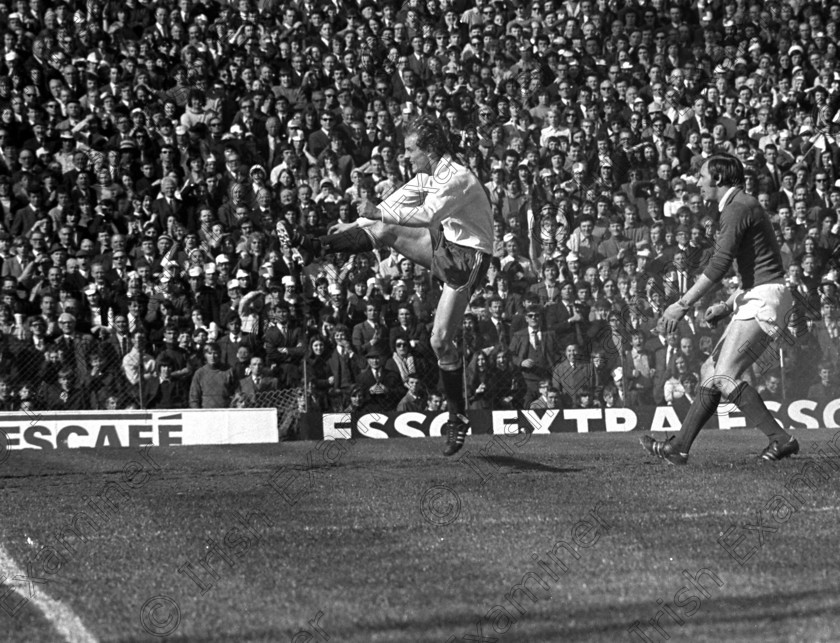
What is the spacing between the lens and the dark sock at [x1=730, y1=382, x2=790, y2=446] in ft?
28.2

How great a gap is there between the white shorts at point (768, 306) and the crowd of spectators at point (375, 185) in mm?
3025

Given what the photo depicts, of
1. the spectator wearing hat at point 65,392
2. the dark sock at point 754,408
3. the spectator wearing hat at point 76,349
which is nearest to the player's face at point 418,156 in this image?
the dark sock at point 754,408

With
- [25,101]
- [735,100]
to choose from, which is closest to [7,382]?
[25,101]

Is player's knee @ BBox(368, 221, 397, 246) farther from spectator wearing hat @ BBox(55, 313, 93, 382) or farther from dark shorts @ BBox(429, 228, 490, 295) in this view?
spectator wearing hat @ BBox(55, 313, 93, 382)

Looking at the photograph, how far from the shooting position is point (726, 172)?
855 centimetres

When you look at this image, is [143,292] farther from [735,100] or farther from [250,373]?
[735,100]

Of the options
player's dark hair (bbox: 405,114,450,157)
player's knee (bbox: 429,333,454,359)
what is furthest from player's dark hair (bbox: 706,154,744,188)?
player's knee (bbox: 429,333,454,359)

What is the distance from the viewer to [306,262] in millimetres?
15500

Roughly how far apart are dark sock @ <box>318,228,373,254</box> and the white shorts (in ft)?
9.88

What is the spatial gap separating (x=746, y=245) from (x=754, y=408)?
1.22m

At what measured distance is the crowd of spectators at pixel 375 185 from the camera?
1398 centimetres

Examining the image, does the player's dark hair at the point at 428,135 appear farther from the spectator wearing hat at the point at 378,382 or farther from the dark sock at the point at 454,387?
the spectator wearing hat at the point at 378,382

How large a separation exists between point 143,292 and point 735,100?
34.5 ft

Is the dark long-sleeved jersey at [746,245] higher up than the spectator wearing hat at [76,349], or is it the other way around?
the dark long-sleeved jersey at [746,245]
